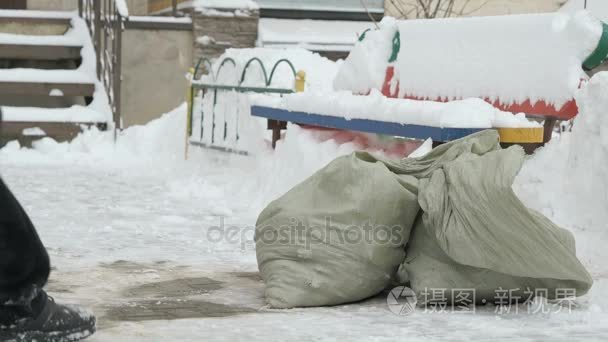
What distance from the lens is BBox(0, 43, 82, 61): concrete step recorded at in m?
12.2

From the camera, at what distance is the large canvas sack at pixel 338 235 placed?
4211 mm

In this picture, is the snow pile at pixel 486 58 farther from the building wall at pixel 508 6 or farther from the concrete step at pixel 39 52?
the building wall at pixel 508 6

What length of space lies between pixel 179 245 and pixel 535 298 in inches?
88.9

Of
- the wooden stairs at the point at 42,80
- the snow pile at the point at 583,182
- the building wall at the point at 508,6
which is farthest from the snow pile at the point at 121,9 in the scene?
the snow pile at the point at 583,182

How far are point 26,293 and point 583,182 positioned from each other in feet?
9.63

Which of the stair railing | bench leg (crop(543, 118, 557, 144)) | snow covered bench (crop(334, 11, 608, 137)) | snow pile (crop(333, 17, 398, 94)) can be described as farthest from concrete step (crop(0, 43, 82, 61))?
bench leg (crop(543, 118, 557, 144))

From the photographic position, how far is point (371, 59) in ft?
26.2

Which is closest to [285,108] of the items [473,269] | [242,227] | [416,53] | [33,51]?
[416,53]

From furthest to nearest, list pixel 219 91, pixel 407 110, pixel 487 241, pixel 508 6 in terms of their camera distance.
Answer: pixel 508 6 < pixel 219 91 < pixel 407 110 < pixel 487 241

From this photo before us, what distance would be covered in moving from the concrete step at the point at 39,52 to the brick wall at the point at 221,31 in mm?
1452

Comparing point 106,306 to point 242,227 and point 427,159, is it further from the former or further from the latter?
point 242,227

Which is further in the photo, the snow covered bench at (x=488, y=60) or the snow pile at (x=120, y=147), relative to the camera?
the snow pile at (x=120, y=147)

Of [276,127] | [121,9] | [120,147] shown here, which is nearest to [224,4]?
[121,9]

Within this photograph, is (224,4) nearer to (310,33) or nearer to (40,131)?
(310,33)
